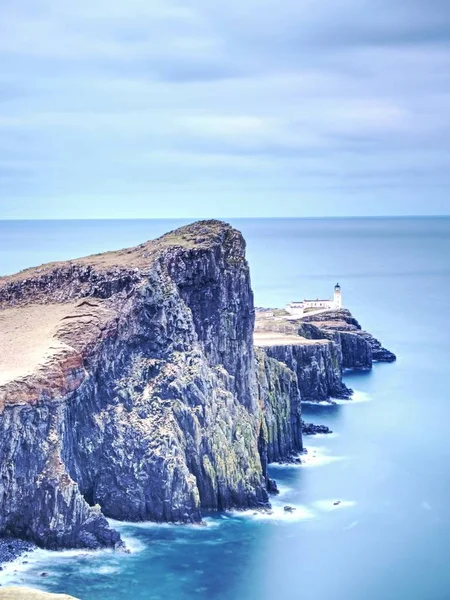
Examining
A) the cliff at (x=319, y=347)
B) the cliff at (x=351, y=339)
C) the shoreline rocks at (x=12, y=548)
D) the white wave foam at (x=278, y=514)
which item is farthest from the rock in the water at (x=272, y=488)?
the cliff at (x=351, y=339)

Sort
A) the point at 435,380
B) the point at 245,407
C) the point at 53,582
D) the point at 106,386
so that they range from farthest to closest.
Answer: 1. the point at 435,380
2. the point at 245,407
3. the point at 106,386
4. the point at 53,582

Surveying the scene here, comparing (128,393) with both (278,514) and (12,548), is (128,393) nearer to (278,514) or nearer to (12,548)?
(278,514)

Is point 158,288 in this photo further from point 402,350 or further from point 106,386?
point 402,350

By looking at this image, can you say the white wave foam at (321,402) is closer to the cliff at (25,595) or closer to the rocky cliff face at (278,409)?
the rocky cliff face at (278,409)

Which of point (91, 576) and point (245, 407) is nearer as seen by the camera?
point (91, 576)

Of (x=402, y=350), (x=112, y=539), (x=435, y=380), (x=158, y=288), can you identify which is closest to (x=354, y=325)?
(x=402, y=350)

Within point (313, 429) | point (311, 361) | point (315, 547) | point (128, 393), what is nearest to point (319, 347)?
point (311, 361)

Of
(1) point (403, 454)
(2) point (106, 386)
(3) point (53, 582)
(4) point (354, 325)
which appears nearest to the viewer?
(3) point (53, 582)

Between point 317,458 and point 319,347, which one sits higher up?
point 319,347

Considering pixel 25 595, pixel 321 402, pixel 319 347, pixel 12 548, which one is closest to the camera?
pixel 25 595
